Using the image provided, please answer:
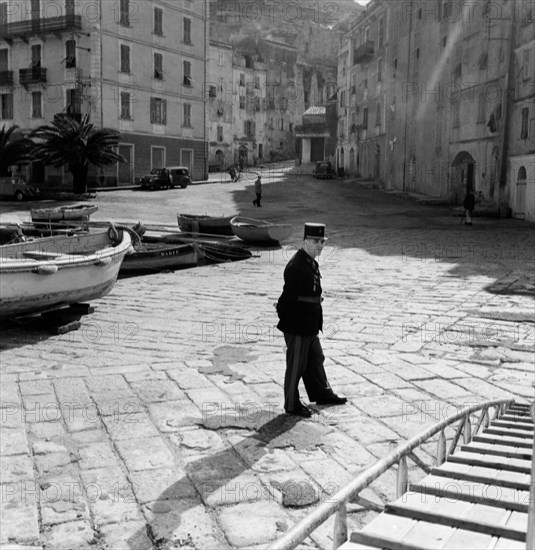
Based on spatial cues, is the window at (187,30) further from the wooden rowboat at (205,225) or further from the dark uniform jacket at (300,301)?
the dark uniform jacket at (300,301)

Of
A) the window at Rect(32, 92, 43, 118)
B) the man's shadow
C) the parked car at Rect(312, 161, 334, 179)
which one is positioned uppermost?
the window at Rect(32, 92, 43, 118)

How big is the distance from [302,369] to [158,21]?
41.7 metres

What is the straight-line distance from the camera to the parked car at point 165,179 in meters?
39.8

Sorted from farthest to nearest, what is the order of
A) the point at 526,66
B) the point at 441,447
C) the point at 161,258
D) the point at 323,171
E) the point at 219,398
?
the point at 323,171 < the point at 526,66 < the point at 161,258 < the point at 219,398 < the point at 441,447

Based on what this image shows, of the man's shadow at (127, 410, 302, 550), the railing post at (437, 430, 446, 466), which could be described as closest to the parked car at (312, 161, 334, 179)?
the man's shadow at (127, 410, 302, 550)

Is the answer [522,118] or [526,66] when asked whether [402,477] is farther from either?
[526,66]

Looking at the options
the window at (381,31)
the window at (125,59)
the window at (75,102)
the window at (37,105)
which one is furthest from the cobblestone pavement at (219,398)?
the window at (381,31)

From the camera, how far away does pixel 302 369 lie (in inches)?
248

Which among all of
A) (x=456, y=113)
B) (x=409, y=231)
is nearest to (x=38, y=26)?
(x=456, y=113)

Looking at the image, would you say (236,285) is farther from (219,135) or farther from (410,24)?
(219,135)

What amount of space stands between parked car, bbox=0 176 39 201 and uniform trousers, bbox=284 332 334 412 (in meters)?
32.0

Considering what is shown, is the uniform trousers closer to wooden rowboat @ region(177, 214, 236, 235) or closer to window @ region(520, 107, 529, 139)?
wooden rowboat @ region(177, 214, 236, 235)

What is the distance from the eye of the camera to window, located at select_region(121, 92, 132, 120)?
4225 cm

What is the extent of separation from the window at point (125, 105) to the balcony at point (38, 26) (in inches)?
176
